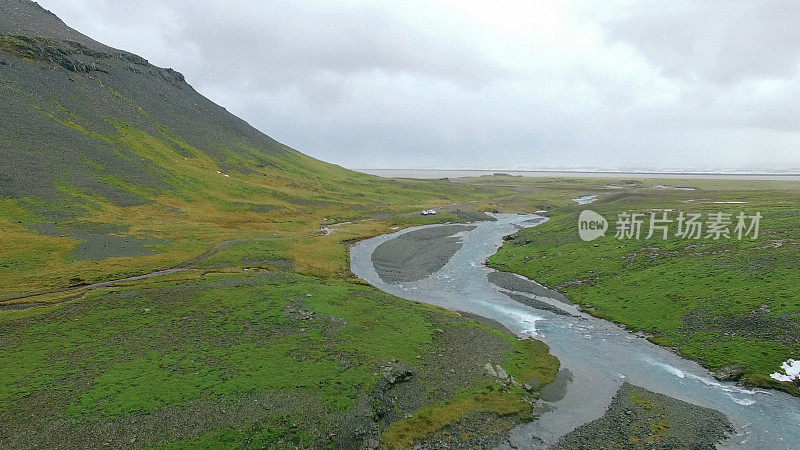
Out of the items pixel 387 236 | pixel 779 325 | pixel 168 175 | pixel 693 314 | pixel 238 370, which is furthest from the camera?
pixel 168 175

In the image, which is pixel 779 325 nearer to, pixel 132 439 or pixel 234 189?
pixel 132 439

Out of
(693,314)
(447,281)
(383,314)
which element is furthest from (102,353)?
(693,314)

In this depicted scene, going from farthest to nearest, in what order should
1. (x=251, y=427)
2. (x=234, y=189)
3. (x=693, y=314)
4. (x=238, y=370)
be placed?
(x=234, y=189), (x=693, y=314), (x=238, y=370), (x=251, y=427)

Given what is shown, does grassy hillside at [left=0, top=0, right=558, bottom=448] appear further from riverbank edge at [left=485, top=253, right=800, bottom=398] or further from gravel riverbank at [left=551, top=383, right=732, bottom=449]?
riverbank edge at [left=485, top=253, right=800, bottom=398]

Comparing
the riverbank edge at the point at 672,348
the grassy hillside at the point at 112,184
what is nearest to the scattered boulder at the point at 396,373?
the riverbank edge at the point at 672,348

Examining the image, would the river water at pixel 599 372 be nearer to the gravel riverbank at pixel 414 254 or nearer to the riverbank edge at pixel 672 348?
the riverbank edge at pixel 672 348

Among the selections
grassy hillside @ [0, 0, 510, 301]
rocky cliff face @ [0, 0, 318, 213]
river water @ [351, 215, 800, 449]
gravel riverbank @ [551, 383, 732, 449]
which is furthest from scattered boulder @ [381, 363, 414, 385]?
rocky cliff face @ [0, 0, 318, 213]

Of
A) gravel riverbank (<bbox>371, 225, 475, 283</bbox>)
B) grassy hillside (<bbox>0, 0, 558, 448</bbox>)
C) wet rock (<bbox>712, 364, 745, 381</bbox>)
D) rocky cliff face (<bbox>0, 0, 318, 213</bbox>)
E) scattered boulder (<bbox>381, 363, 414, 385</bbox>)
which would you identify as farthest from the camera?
rocky cliff face (<bbox>0, 0, 318, 213</bbox>)
